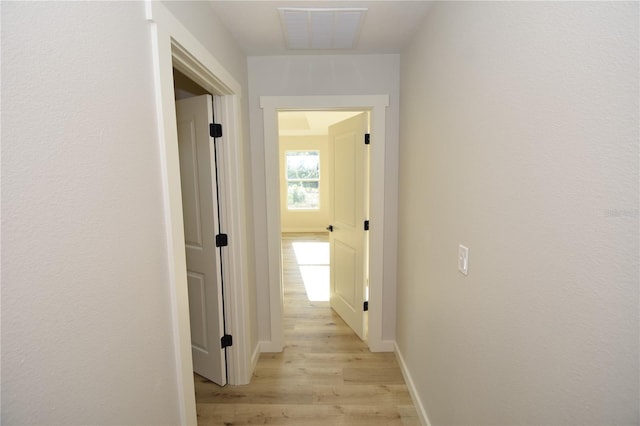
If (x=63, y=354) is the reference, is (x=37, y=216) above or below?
above

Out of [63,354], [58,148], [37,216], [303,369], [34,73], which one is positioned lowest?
[303,369]

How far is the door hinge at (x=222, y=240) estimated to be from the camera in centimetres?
207

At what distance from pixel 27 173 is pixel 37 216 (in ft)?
0.30

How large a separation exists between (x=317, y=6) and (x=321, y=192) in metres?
6.27

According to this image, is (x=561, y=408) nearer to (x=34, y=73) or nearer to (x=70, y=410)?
(x=70, y=410)

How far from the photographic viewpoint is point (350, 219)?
290cm

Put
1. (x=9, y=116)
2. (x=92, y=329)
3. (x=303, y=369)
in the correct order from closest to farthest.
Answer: (x=9, y=116)
(x=92, y=329)
(x=303, y=369)

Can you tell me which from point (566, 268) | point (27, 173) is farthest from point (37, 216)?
point (566, 268)

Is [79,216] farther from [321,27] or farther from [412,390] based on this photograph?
[412,390]

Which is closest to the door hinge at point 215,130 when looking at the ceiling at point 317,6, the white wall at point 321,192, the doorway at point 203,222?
the doorway at point 203,222

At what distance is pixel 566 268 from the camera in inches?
28.9

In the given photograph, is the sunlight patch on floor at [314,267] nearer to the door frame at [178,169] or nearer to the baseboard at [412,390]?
the baseboard at [412,390]

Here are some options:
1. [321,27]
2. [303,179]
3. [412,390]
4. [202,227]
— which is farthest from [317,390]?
[303,179]

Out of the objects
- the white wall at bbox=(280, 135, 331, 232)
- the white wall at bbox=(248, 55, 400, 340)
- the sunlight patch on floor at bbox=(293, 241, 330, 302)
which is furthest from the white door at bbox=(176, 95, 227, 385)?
the white wall at bbox=(280, 135, 331, 232)
